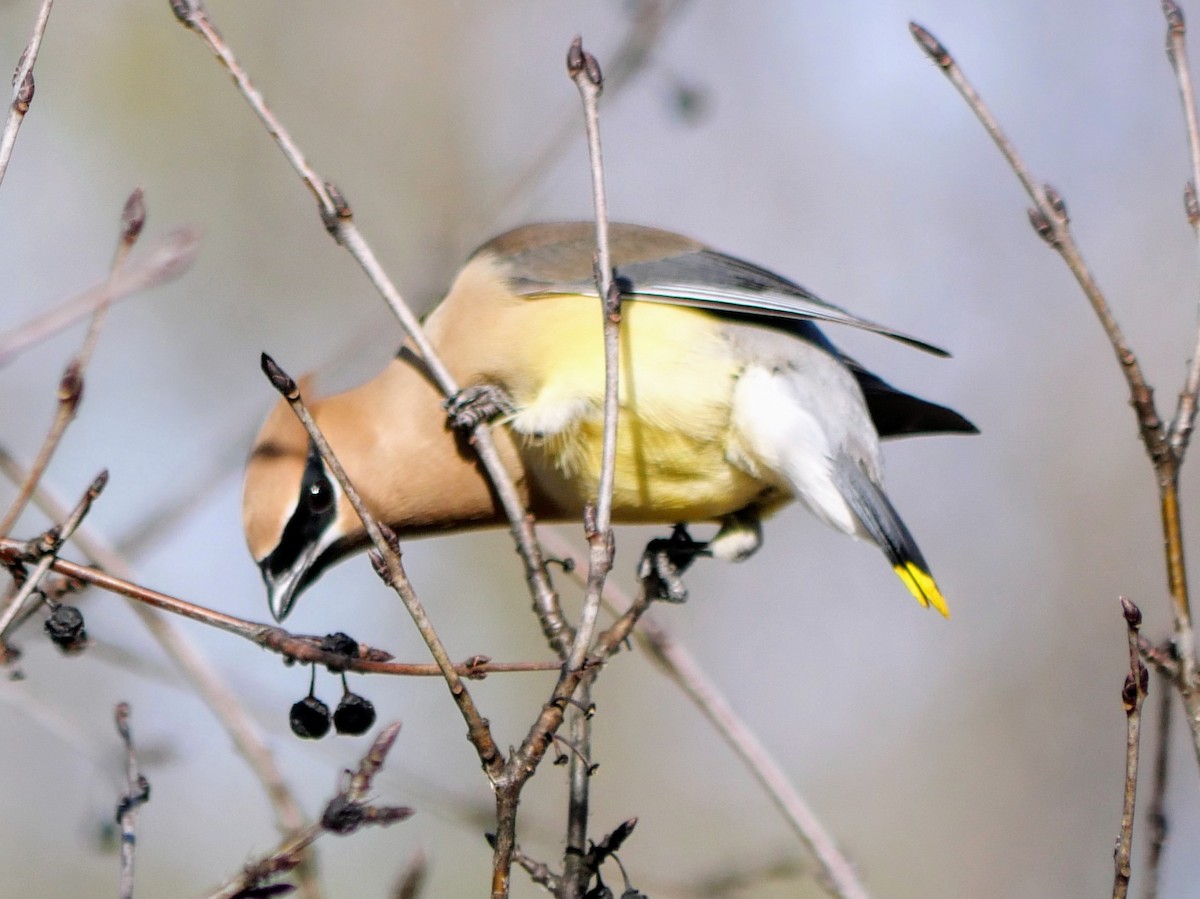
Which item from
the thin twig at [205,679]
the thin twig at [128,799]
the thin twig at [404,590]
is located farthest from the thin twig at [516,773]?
the thin twig at [205,679]

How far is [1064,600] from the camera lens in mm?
7082

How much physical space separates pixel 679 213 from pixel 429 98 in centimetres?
151

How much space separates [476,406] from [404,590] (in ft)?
5.17

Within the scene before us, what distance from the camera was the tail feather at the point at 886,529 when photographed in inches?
121

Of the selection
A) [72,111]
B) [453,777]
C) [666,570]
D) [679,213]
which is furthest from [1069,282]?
[72,111]

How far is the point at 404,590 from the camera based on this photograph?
1.87 meters

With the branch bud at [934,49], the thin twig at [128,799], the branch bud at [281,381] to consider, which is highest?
the branch bud at [934,49]

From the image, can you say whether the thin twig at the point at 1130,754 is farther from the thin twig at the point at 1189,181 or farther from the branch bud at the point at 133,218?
the branch bud at the point at 133,218

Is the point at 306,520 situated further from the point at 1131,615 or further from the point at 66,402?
the point at 1131,615

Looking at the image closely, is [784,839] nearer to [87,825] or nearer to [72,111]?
[87,825]

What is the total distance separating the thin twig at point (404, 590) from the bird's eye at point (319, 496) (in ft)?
4.40

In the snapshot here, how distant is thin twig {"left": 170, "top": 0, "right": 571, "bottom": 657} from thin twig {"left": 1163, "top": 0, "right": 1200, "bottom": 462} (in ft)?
3.40

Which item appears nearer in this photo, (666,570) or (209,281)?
(666,570)

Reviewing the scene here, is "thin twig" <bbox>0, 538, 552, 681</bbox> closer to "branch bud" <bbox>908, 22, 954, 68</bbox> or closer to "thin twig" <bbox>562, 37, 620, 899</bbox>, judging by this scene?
"thin twig" <bbox>562, 37, 620, 899</bbox>
